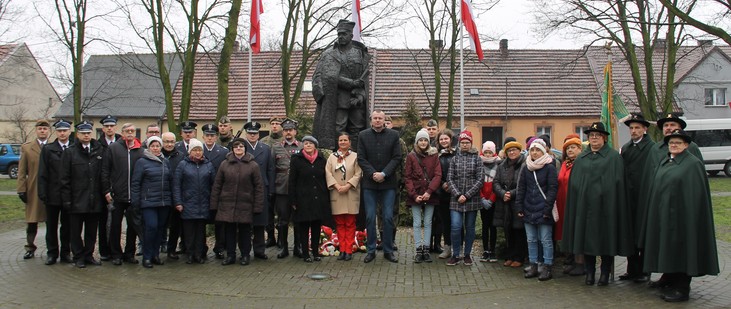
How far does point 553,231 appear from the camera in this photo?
8.38 meters

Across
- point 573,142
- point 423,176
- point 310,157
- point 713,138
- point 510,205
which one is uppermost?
point 713,138

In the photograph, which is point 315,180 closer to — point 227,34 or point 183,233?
point 183,233

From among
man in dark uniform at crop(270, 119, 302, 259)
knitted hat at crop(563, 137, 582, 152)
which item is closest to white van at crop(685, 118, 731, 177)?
knitted hat at crop(563, 137, 582, 152)

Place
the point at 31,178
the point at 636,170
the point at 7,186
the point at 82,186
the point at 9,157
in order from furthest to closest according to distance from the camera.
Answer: the point at 9,157, the point at 7,186, the point at 31,178, the point at 82,186, the point at 636,170

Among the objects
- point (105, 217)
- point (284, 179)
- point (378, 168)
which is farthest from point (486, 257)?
point (105, 217)

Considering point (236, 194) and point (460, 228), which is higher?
point (236, 194)

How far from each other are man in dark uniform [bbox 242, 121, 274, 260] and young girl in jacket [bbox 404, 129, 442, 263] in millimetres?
2022

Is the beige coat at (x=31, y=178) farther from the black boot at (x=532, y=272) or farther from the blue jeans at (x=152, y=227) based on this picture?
the black boot at (x=532, y=272)

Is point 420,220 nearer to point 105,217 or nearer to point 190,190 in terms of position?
point 190,190

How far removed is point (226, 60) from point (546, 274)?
1149cm

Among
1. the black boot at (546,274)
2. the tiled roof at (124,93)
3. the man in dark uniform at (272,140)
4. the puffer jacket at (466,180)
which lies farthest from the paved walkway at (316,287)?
the tiled roof at (124,93)

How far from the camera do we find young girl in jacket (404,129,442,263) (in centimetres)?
859

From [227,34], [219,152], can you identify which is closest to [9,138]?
[227,34]

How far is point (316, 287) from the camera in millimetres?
7387
